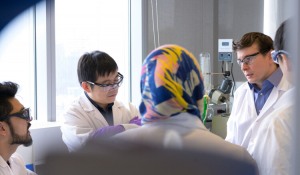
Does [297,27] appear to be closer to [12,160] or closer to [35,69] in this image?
[12,160]

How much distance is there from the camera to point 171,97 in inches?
16.6

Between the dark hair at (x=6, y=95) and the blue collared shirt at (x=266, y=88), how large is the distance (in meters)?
1.31

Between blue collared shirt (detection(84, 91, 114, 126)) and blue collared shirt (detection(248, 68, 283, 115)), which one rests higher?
Answer: blue collared shirt (detection(248, 68, 283, 115))

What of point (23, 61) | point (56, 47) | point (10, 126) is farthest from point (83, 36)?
point (10, 126)

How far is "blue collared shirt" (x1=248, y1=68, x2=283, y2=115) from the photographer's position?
137cm

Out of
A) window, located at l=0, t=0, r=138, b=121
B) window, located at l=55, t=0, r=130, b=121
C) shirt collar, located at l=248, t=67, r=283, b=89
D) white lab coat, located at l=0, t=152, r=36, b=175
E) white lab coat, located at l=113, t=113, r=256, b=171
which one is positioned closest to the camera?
white lab coat, located at l=113, t=113, r=256, b=171

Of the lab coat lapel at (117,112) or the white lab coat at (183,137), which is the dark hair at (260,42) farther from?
the white lab coat at (183,137)

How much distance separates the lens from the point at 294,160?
255 millimetres

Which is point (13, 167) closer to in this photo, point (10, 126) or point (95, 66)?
point (10, 126)

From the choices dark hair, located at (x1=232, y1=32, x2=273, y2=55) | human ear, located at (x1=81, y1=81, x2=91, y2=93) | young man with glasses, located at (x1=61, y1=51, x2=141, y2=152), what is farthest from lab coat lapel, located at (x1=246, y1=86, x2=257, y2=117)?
human ear, located at (x1=81, y1=81, x2=91, y2=93)

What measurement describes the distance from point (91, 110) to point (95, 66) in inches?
9.3

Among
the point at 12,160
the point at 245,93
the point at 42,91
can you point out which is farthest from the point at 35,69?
the point at 245,93

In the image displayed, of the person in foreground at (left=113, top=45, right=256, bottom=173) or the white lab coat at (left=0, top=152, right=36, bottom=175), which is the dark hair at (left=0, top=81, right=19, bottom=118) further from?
the person in foreground at (left=113, top=45, right=256, bottom=173)

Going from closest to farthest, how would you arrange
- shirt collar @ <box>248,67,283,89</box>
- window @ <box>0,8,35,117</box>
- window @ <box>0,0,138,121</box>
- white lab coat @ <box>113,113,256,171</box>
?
white lab coat @ <box>113,113,256,171</box> < shirt collar @ <box>248,67,283,89</box> < window @ <box>0,8,35,117</box> < window @ <box>0,0,138,121</box>
